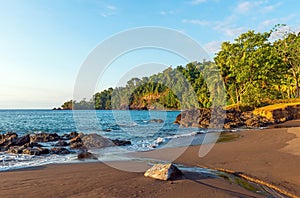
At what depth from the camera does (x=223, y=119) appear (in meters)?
29.7

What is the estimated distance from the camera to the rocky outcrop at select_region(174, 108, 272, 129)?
26250 millimetres

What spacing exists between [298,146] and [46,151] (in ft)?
38.3

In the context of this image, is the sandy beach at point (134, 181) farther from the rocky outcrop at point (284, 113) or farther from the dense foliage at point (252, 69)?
the dense foliage at point (252, 69)

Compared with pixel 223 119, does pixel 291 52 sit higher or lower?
higher

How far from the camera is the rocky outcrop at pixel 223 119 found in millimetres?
26250

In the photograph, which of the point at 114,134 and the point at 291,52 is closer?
the point at 114,134

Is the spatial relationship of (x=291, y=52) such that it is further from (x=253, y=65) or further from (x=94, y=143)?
(x=94, y=143)

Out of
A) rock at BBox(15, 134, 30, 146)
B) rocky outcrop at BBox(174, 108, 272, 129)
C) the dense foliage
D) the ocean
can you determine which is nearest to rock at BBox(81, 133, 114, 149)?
the ocean

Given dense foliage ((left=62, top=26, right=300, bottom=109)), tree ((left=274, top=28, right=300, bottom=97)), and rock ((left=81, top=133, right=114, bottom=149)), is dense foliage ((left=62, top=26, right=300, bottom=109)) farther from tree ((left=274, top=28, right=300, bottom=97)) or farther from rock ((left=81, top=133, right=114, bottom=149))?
rock ((left=81, top=133, right=114, bottom=149))

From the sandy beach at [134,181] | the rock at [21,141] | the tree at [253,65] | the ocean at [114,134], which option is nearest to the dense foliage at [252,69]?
the tree at [253,65]

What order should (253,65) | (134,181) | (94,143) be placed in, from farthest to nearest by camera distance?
(253,65), (94,143), (134,181)

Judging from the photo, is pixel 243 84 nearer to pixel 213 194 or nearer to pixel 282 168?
pixel 282 168

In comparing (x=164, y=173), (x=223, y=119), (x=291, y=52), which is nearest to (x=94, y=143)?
(x=164, y=173)

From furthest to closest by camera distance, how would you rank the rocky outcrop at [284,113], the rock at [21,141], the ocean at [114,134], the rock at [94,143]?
the rocky outcrop at [284,113] → the rock at [21,141] → the rock at [94,143] → the ocean at [114,134]
